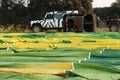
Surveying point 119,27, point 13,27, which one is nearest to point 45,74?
point 119,27

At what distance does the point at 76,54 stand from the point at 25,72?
3085 mm

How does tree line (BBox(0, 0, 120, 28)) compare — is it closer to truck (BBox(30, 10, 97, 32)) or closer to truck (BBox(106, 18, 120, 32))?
truck (BBox(30, 10, 97, 32))

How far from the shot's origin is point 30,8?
145 feet

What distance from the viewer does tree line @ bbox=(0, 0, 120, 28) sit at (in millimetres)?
42562

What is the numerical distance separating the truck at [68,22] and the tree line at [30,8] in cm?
810

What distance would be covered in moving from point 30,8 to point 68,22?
14034 mm

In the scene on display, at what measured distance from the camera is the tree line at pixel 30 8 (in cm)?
4256

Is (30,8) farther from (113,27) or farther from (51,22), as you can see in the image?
(113,27)

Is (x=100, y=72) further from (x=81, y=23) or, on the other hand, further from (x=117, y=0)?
(x=117, y=0)

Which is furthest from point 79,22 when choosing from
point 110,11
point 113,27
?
point 110,11

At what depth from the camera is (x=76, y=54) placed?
9617 millimetres

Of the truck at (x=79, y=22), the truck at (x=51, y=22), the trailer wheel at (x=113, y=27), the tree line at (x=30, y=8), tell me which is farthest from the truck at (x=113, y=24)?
the tree line at (x=30, y=8)

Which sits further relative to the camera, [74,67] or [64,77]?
[74,67]

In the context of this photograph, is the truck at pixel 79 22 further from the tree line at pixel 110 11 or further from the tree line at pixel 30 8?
the tree line at pixel 110 11
